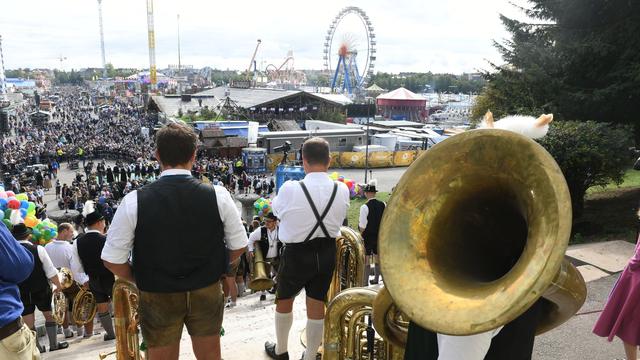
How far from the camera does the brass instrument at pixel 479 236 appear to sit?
1.24 metres

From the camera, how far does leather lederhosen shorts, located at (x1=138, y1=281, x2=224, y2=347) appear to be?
224 cm

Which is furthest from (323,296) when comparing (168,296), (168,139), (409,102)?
(409,102)

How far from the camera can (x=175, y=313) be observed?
226cm

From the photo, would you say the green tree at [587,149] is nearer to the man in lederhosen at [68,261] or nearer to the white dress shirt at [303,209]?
the white dress shirt at [303,209]

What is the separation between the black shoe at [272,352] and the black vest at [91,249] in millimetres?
2097

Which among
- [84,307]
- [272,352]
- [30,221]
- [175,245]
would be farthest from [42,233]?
[175,245]

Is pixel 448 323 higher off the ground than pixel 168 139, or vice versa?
pixel 168 139

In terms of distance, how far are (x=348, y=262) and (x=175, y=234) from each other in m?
1.72

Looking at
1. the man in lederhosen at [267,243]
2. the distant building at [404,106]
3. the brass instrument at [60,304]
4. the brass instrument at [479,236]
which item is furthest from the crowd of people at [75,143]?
the distant building at [404,106]

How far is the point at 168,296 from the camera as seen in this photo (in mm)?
2230

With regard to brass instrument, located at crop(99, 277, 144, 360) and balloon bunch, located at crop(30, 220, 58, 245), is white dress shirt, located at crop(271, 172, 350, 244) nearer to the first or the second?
brass instrument, located at crop(99, 277, 144, 360)

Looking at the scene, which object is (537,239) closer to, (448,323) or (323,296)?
(448,323)

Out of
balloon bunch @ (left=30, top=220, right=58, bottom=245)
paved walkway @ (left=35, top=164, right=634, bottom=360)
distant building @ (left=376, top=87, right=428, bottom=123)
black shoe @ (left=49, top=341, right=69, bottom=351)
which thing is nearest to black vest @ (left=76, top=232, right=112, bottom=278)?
paved walkway @ (left=35, top=164, right=634, bottom=360)

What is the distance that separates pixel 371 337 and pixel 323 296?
2.12 ft
